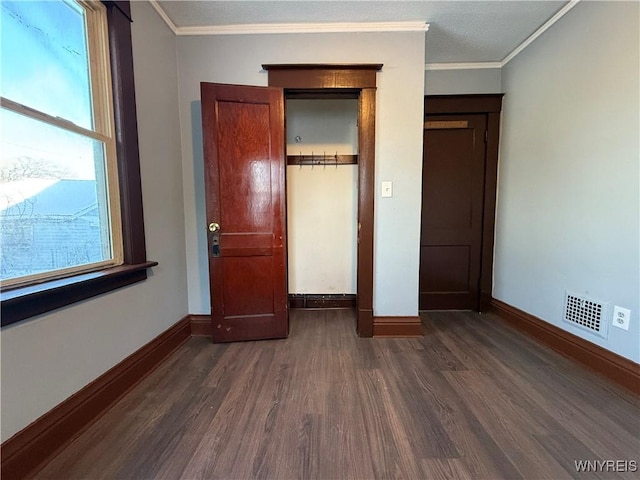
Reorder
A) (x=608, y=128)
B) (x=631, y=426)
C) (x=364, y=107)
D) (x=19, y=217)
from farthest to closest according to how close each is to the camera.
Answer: (x=364, y=107), (x=608, y=128), (x=631, y=426), (x=19, y=217)

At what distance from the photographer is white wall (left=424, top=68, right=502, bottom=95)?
2607 millimetres

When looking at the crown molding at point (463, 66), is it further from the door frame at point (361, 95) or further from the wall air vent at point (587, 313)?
the wall air vent at point (587, 313)

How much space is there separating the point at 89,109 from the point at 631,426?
10.4 feet

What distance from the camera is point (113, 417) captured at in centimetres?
136

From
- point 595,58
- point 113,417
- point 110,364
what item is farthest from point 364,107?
point 113,417

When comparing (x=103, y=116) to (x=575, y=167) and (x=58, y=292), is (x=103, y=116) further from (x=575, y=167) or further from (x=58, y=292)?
(x=575, y=167)

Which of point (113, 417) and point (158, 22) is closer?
point (113, 417)

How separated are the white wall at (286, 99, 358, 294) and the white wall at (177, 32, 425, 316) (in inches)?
25.2

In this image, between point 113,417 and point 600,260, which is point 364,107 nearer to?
point 600,260

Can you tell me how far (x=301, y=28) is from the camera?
2.05 meters

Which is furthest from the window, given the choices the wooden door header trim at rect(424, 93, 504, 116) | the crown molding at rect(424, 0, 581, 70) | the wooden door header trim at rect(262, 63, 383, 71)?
the crown molding at rect(424, 0, 581, 70)

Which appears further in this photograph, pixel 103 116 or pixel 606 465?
pixel 103 116

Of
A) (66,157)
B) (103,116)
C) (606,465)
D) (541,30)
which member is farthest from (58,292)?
(541,30)

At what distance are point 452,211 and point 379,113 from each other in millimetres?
1285
